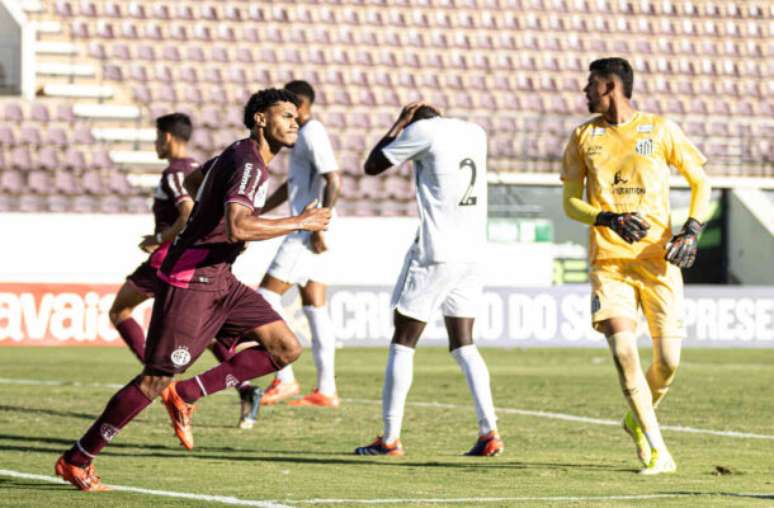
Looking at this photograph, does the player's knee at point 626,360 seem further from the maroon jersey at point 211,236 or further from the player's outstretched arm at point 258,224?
the maroon jersey at point 211,236

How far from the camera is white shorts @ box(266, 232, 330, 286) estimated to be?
488 inches

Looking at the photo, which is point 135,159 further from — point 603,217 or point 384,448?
point 603,217

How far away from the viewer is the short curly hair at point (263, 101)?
304 inches

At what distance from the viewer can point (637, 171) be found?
8344mm

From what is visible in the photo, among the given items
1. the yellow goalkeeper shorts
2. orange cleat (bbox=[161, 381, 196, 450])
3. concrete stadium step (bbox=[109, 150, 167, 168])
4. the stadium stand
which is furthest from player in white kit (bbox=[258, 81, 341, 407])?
concrete stadium step (bbox=[109, 150, 167, 168])

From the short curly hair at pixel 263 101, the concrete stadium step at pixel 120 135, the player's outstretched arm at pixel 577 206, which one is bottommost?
the player's outstretched arm at pixel 577 206

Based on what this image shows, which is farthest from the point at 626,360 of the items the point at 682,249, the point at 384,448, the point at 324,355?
the point at 324,355

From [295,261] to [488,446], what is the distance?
12.1 ft

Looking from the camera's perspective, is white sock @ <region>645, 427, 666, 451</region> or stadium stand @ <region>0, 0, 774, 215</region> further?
stadium stand @ <region>0, 0, 774, 215</region>

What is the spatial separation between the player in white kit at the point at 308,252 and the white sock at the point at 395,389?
283 centimetres

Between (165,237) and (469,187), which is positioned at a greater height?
(469,187)

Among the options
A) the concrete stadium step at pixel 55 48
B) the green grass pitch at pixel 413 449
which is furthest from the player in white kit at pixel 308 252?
the concrete stadium step at pixel 55 48

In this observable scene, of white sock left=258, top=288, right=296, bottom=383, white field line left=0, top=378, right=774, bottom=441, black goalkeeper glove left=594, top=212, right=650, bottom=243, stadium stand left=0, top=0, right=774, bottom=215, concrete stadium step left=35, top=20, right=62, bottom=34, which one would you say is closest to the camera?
black goalkeeper glove left=594, top=212, right=650, bottom=243

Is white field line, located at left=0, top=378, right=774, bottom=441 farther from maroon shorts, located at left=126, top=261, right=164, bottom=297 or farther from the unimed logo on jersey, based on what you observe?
the unimed logo on jersey
